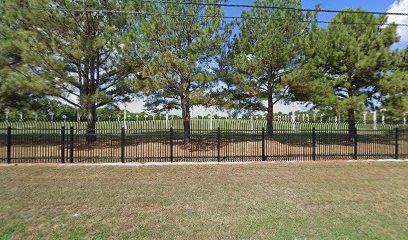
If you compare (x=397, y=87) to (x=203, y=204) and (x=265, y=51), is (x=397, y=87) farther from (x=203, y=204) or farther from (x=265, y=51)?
(x=203, y=204)

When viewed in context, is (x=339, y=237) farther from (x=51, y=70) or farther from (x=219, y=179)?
(x=51, y=70)

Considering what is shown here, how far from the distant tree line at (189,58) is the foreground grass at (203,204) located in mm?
5097

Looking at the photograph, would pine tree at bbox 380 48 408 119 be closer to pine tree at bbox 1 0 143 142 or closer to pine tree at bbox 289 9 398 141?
pine tree at bbox 289 9 398 141

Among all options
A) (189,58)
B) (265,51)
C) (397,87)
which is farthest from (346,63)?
(189,58)

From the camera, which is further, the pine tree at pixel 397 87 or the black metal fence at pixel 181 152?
the pine tree at pixel 397 87

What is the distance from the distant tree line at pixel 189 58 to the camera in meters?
10.4

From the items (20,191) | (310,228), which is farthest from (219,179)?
(20,191)

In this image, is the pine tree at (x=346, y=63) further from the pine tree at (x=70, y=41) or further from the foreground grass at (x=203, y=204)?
the pine tree at (x=70, y=41)

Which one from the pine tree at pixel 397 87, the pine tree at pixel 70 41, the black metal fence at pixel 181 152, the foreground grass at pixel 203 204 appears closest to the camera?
the foreground grass at pixel 203 204

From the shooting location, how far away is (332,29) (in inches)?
509

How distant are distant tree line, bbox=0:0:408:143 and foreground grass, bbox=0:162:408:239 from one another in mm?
5097

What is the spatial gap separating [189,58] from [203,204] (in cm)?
721

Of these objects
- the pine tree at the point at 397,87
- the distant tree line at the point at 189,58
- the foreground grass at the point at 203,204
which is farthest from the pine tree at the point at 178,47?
the pine tree at the point at 397,87

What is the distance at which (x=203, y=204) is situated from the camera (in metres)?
4.66
